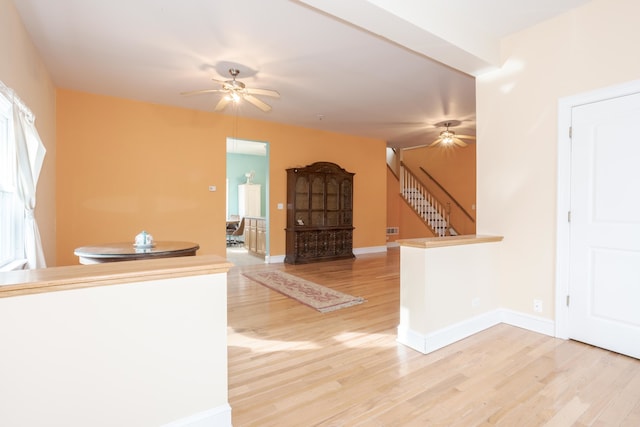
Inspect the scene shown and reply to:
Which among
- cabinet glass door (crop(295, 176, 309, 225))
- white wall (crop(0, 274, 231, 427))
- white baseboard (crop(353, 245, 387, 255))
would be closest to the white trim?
white wall (crop(0, 274, 231, 427))

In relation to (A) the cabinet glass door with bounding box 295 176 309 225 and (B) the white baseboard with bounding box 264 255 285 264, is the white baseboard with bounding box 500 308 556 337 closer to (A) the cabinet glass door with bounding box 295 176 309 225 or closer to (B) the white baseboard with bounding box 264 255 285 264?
(A) the cabinet glass door with bounding box 295 176 309 225

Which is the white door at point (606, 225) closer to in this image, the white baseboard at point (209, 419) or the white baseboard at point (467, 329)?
the white baseboard at point (467, 329)

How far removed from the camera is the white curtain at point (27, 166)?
2.43m

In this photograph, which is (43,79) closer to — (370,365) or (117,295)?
(117,295)

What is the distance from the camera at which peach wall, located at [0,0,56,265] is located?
8.02ft

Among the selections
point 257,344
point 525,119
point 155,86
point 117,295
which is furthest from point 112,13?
point 525,119

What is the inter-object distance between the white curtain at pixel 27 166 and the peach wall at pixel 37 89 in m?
0.22

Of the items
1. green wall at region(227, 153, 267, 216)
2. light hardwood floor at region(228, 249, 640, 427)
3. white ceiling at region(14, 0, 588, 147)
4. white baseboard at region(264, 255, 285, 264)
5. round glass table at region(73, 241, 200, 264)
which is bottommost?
light hardwood floor at region(228, 249, 640, 427)

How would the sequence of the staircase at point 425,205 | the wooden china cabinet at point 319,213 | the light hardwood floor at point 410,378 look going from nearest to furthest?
1. the light hardwood floor at point 410,378
2. the wooden china cabinet at point 319,213
3. the staircase at point 425,205

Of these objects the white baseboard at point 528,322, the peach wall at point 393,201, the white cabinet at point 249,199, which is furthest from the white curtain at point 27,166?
the peach wall at point 393,201

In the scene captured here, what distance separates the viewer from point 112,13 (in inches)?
109

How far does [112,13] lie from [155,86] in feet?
5.70

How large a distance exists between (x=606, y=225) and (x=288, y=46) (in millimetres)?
3289

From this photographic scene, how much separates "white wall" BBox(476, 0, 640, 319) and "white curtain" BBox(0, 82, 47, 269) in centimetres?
406
